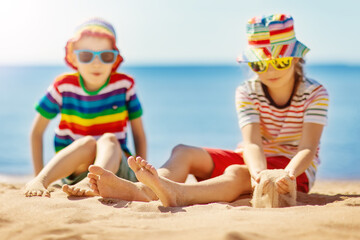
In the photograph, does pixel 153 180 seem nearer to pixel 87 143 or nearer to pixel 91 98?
pixel 87 143

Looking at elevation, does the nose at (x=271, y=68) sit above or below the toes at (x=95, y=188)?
above

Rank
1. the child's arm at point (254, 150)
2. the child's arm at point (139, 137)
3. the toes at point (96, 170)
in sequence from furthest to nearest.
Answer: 1. the child's arm at point (139, 137)
2. the child's arm at point (254, 150)
3. the toes at point (96, 170)

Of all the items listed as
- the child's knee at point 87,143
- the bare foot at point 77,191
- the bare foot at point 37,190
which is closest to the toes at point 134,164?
the bare foot at point 77,191

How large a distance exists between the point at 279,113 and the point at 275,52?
0.52 meters

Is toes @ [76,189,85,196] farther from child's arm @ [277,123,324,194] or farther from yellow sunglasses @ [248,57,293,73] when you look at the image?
yellow sunglasses @ [248,57,293,73]

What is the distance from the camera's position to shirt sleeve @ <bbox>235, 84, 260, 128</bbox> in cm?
411

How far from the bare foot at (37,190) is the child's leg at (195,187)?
714 millimetres

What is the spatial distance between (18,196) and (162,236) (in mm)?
1358

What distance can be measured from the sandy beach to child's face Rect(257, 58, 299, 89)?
1.22 meters

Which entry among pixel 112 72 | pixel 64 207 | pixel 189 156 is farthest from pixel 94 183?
pixel 112 72

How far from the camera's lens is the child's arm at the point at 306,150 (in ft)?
12.0

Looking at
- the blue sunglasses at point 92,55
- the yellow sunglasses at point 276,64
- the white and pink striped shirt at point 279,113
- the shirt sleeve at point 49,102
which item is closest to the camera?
the yellow sunglasses at point 276,64

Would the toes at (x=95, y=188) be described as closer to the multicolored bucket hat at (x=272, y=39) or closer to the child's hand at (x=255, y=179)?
the child's hand at (x=255, y=179)

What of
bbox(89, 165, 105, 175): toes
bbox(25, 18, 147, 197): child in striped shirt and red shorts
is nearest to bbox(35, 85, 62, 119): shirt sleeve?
bbox(25, 18, 147, 197): child in striped shirt and red shorts
